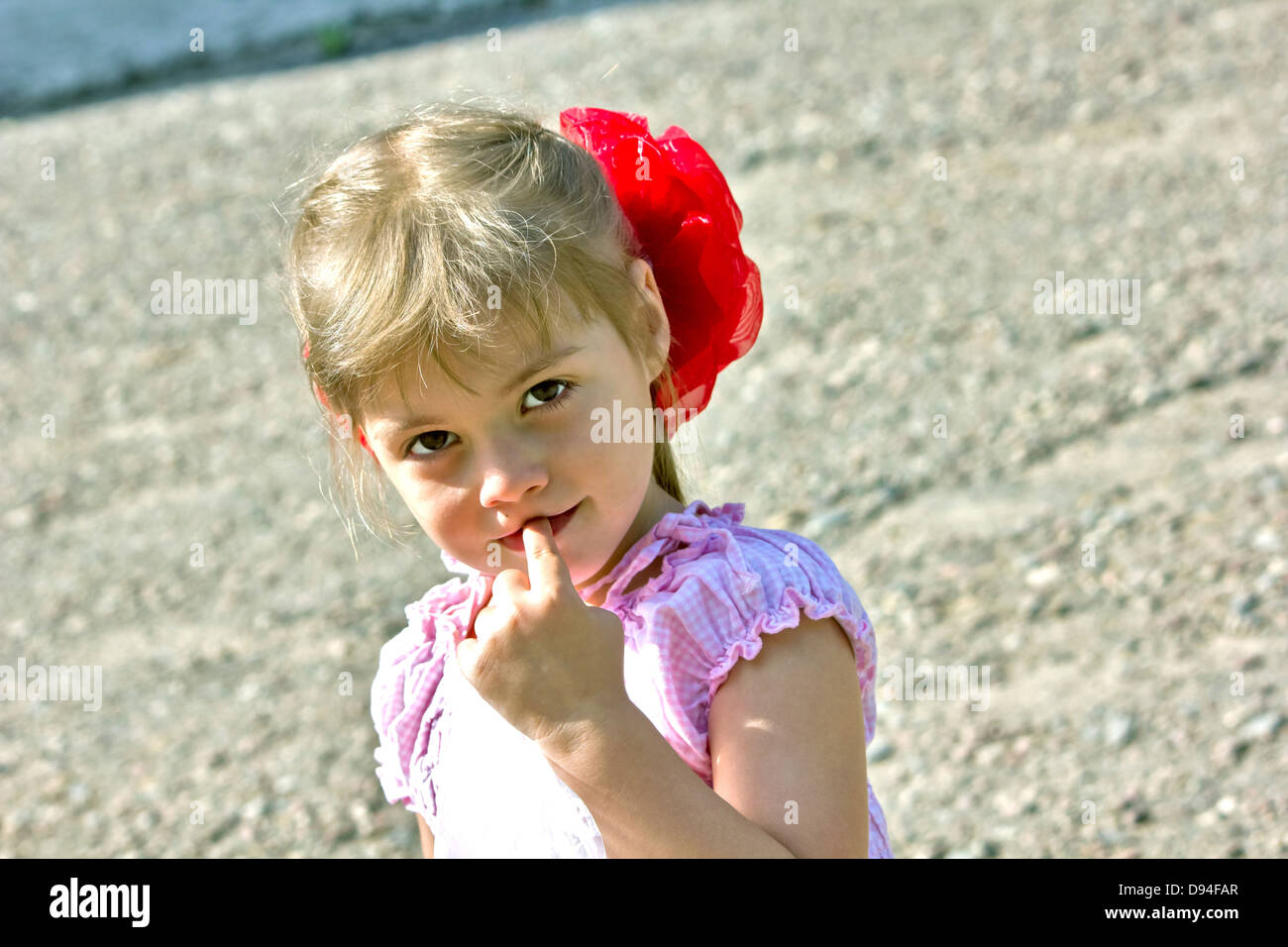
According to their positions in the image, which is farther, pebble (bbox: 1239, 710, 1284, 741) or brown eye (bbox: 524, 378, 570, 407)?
pebble (bbox: 1239, 710, 1284, 741)

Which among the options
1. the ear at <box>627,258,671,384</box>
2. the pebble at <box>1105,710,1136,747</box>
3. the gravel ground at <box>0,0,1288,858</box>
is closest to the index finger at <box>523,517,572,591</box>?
the ear at <box>627,258,671,384</box>

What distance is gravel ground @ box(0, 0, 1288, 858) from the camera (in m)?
3.55

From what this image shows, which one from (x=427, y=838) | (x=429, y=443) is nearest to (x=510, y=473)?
(x=429, y=443)

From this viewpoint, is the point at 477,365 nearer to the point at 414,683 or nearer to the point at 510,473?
the point at 510,473

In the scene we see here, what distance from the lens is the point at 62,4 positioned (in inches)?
443

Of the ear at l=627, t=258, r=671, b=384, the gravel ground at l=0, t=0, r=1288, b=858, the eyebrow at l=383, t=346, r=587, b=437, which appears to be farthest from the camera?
the gravel ground at l=0, t=0, r=1288, b=858

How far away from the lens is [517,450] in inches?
65.0

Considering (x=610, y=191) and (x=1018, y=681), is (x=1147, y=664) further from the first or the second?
(x=610, y=191)

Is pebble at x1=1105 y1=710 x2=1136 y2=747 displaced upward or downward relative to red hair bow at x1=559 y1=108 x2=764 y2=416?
downward

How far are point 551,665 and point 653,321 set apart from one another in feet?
1.72

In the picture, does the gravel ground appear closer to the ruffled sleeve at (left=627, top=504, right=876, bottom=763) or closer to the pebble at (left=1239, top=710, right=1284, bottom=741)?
the pebble at (left=1239, top=710, right=1284, bottom=741)

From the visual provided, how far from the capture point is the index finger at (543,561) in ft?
5.24

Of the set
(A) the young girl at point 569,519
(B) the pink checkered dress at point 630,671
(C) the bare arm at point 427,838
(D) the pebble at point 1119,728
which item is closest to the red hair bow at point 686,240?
(A) the young girl at point 569,519

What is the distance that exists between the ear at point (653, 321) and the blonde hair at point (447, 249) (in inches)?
0.6
